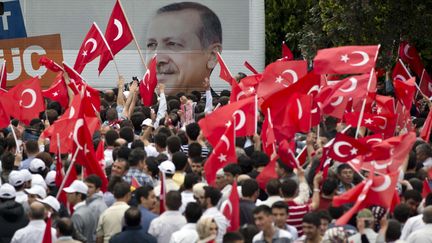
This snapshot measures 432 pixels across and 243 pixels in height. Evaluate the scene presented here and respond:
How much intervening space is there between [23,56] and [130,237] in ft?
49.0

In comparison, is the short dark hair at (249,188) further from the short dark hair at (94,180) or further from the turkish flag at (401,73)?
the turkish flag at (401,73)

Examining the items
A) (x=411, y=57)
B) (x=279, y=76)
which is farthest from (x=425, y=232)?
(x=411, y=57)

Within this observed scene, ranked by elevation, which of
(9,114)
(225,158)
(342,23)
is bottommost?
(342,23)

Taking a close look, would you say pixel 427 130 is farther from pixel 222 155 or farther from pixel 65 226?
pixel 65 226

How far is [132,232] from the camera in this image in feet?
47.6

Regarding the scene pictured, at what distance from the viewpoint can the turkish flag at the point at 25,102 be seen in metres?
21.9

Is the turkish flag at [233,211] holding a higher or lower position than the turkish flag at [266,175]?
higher

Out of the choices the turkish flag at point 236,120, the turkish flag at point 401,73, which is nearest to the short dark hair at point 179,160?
the turkish flag at point 236,120

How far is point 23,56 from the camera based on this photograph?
95.0ft

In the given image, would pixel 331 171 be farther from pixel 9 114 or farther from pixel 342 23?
pixel 342 23

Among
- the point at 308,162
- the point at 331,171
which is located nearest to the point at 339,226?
the point at 331,171

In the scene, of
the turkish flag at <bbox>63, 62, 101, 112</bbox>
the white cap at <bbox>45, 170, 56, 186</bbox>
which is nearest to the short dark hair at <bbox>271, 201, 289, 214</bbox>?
the white cap at <bbox>45, 170, 56, 186</bbox>

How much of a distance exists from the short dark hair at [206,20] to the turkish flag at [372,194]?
568 inches

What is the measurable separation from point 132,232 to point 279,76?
6.83 metres
